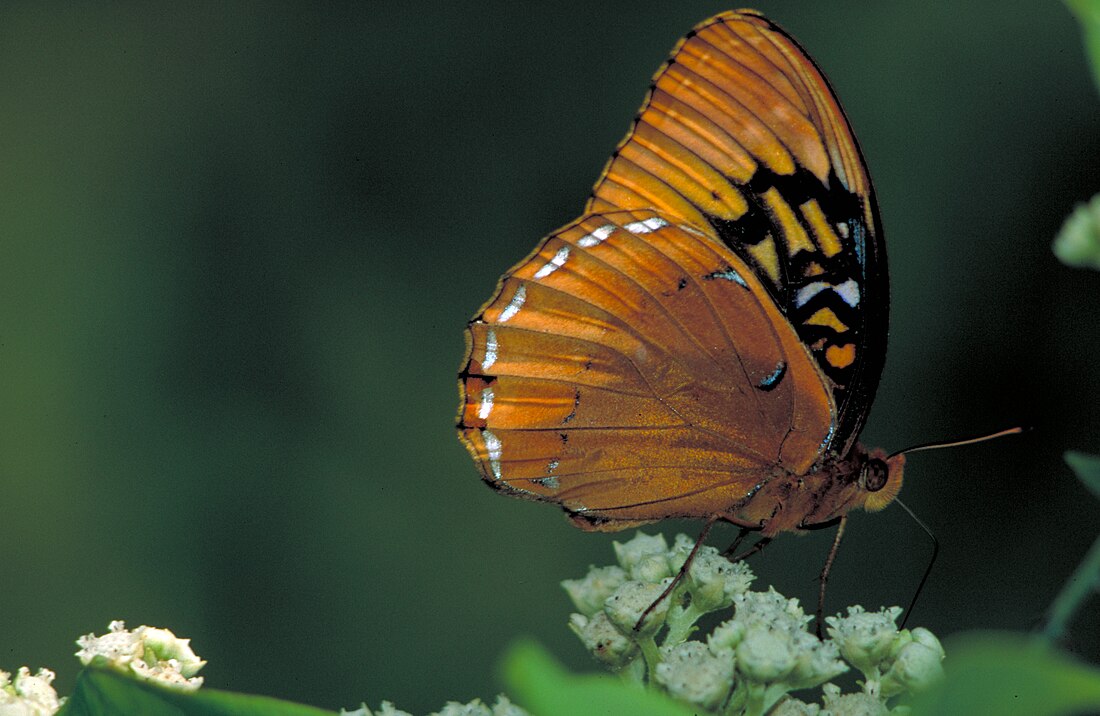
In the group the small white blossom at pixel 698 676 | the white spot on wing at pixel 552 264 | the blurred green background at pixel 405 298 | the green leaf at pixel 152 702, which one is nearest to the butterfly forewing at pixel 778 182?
the white spot on wing at pixel 552 264

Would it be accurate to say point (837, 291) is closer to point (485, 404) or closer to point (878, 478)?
point (878, 478)

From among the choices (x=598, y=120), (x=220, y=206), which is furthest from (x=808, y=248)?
(x=220, y=206)

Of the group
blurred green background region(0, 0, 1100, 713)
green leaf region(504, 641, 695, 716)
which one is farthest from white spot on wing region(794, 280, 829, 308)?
blurred green background region(0, 0, 1100, 713)

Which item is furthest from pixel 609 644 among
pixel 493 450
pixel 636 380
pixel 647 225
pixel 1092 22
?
pixel 1092 22

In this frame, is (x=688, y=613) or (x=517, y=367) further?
(x=517, y=367)

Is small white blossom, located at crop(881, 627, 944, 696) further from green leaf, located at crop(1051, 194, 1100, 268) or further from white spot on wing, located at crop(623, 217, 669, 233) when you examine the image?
white spot on wing, located at crop(623, 217, 669, 233)

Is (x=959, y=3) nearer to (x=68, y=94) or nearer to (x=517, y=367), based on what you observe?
(x=517, y=367)

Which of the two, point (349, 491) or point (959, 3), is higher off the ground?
point (959, 3)

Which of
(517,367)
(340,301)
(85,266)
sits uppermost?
(85,266)
